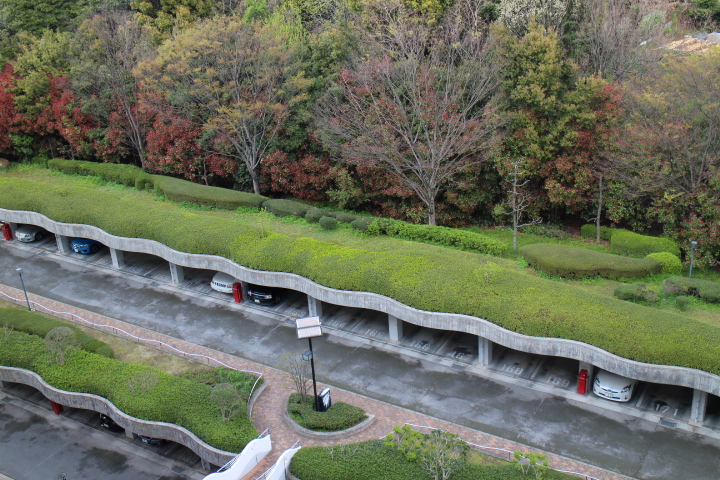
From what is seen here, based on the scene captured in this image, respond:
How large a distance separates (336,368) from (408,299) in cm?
413

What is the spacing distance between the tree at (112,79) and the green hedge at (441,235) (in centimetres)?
1992

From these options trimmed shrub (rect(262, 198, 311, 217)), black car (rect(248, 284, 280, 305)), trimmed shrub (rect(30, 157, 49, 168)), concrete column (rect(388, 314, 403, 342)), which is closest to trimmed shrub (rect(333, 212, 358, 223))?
trimmed shrub (rect(262, 198, 311, 217))

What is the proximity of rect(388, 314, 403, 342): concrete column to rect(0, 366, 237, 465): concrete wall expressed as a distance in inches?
374

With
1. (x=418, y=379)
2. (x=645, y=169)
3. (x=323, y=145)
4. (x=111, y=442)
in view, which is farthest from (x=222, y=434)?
(x=645, y=169)


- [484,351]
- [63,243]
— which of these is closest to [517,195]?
[484,351]

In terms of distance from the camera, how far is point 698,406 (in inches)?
822

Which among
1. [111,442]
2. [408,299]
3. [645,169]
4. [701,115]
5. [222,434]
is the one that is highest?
[701,115]

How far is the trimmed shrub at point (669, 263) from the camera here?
27.1 metres

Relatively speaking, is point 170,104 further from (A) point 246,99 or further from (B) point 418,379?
(B) point 418,379

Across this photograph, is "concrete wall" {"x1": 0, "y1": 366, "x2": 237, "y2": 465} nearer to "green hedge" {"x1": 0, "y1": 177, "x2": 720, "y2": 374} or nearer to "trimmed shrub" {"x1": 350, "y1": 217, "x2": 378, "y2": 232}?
"green hedge" {"x1": 0, "y1": 177, "x2": 720, "y2": 374}

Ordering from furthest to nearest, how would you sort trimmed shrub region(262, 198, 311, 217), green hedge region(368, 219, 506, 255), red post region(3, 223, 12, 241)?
red post region(3, 223, 12, 241), trimmed shrub region(262, 198, 311, 217), green hedge region(368, 219, 506, 255)

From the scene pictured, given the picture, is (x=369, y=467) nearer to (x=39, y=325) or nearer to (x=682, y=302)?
(x=682, y=302)

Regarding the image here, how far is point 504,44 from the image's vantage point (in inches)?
1304

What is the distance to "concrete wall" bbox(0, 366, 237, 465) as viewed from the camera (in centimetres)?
2000
